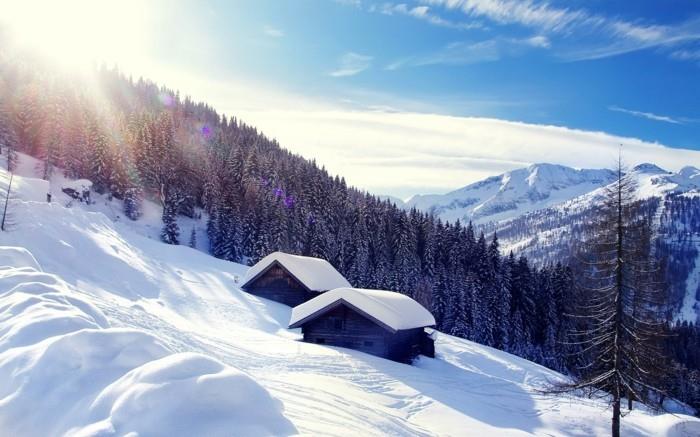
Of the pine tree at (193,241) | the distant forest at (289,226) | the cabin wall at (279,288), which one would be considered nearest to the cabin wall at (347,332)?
the cabin wall at (279,288)

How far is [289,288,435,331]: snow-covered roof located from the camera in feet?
87.5

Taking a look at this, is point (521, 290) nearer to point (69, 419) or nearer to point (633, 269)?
Result: point (633, 269)

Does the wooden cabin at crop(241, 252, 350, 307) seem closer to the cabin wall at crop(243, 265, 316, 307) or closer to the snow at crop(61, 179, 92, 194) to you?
the cabin wall at crop(243, 265, 316, 307)

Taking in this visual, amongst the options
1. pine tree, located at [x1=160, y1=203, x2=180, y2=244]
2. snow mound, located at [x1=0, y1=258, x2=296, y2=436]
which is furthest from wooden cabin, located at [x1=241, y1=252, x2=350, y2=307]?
snow mound, located at [x1=0, y1=258, x2=296, y2=436]

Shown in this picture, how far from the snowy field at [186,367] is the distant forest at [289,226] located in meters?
19.5

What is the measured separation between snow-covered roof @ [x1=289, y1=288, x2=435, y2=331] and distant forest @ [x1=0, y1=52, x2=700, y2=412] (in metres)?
34.9

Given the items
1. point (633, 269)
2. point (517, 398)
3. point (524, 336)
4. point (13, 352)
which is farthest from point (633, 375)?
point (524, 336)

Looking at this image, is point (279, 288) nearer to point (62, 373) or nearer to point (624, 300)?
point (624, 300)

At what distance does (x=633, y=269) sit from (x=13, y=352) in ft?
64.1

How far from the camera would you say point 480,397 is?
22.7 meters

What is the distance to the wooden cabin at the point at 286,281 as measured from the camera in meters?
38.2

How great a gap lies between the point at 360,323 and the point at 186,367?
2252 centimetres

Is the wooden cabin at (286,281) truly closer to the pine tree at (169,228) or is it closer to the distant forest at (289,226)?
the distant forest at (289,226)

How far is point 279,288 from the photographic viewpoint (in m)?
39.2
